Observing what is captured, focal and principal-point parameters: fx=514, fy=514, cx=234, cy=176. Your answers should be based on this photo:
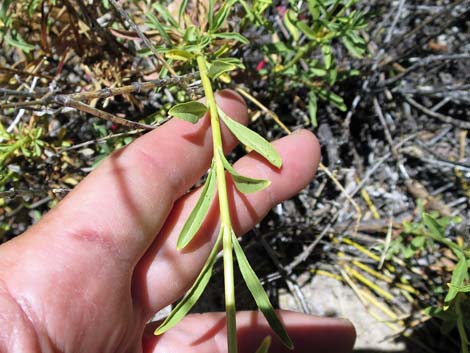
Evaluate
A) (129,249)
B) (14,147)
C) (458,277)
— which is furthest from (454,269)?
(14,147)

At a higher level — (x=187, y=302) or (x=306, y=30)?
(x=306, y=30)

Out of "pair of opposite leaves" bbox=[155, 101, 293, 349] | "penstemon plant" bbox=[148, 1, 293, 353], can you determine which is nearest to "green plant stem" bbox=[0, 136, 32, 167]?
"penstemon plant" bbox=[148, 1, 293, 353]

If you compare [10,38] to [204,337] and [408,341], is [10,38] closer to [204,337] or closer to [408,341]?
[204,337]

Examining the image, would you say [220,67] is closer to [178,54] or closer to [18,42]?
[178,54]

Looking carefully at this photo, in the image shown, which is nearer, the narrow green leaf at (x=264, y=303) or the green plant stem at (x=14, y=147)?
the narrow green leaf at (x=264, y=303)

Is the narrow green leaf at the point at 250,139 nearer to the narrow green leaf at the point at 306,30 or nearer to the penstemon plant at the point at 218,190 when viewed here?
the penstemon plant at the point at 218,190

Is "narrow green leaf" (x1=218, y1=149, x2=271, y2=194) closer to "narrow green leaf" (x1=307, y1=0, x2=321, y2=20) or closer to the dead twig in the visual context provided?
"narrow green leaf" (x1=307, y1=0, x2=321, y2=20)

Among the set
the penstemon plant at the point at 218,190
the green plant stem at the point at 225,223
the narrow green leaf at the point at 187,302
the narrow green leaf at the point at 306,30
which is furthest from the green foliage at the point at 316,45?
the narrow green leaf at the point at 187,302
